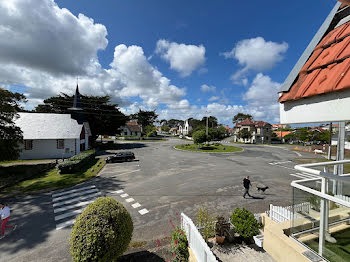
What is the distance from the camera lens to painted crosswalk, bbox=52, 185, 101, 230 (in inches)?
322

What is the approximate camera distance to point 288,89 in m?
2.29

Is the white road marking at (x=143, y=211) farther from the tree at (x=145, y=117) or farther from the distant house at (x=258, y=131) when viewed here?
the tree at (x=145, y=117)

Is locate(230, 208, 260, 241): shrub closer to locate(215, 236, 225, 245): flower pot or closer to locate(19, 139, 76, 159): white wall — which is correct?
locate(215, 236, 225, 245): flower pot

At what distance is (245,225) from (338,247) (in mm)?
3691

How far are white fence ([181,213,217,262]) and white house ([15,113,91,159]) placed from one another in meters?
26.8

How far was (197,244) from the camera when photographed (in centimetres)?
468

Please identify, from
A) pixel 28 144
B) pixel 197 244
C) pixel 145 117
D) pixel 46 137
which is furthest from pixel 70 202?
pixel 145 117

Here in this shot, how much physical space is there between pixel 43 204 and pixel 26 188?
4214mm

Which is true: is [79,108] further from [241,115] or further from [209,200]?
[241,115]

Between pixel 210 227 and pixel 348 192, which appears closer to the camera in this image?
pixel 348 192

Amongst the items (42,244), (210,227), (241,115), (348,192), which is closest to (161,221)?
(210,227)

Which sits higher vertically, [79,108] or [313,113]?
[79,108]

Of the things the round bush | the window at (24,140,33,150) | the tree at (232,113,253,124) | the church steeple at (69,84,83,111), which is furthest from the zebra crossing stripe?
the tree at (232,113,253,124)

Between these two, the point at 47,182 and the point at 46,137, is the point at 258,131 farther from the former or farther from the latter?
the point at 46,137
